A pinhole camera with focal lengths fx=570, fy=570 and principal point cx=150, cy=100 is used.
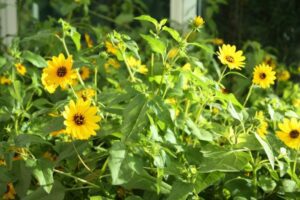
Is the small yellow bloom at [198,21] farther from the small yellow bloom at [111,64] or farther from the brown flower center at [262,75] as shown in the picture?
the small yellow bloom at [111,64]

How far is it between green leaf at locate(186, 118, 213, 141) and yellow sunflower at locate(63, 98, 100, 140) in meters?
0.21

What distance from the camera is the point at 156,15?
2.85 meters

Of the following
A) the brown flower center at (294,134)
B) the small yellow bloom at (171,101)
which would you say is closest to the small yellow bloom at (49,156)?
the small yellow bloom at (171,101)

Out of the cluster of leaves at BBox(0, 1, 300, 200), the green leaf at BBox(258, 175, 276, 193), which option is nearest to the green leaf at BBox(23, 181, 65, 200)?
the cluster of leaves at BBox(0, 1, 300, 200)

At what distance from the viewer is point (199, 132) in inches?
44.5

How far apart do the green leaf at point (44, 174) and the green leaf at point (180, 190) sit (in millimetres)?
221

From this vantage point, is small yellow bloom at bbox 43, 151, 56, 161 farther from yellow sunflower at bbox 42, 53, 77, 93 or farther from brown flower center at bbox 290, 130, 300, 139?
brown flower center at bbox 290, 130, 300, 139

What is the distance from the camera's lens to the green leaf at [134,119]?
3.26ft

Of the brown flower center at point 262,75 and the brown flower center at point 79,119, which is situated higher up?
the brown flower center at point 262,75

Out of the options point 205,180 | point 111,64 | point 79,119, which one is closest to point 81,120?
point 79,119

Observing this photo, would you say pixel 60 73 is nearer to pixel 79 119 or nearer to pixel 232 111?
pixel 79 119

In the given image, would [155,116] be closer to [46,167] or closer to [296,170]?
[46,167]

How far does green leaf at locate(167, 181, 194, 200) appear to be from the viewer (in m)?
1.00

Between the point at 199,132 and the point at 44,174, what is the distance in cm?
31
